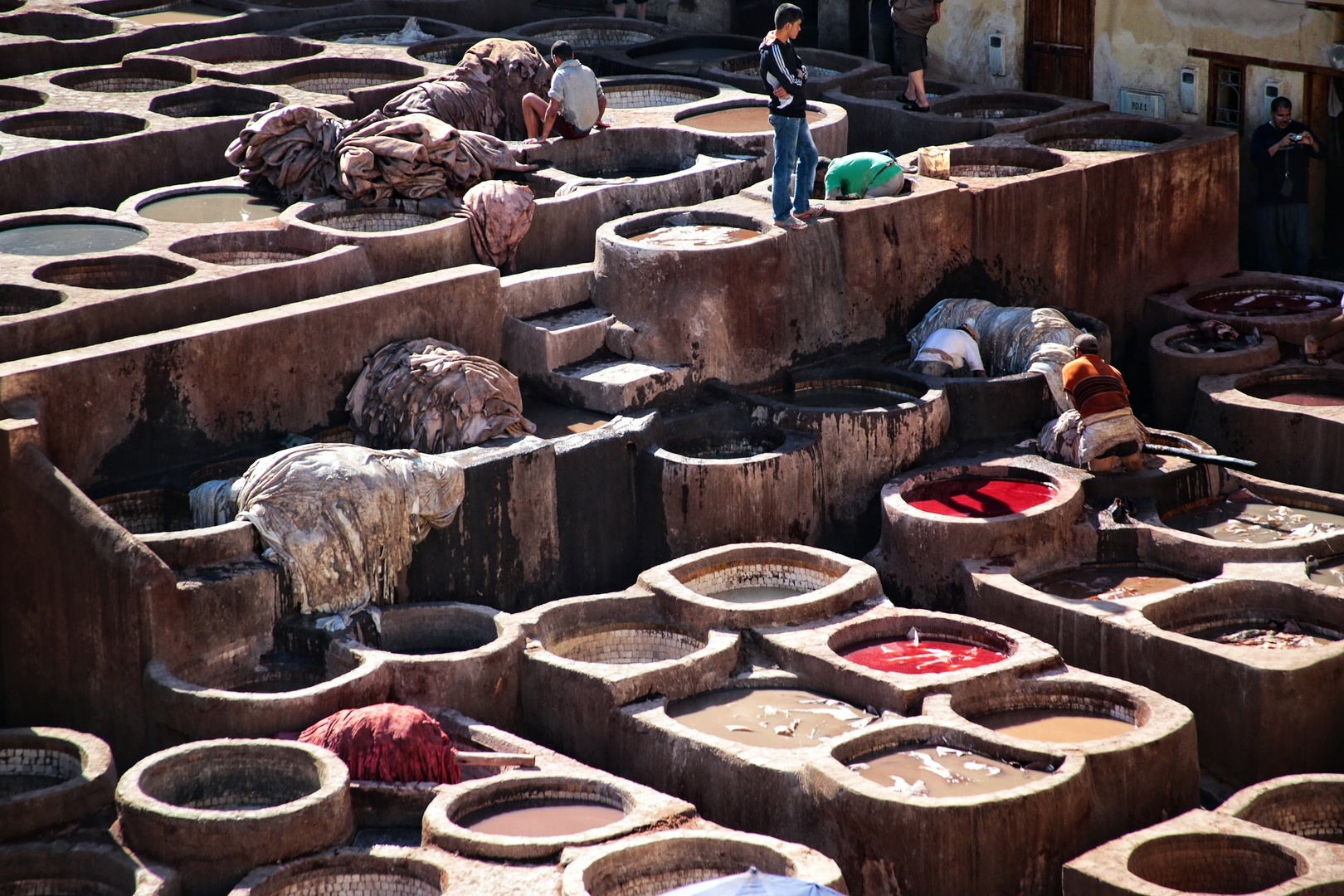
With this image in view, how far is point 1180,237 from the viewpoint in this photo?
60.5 feet

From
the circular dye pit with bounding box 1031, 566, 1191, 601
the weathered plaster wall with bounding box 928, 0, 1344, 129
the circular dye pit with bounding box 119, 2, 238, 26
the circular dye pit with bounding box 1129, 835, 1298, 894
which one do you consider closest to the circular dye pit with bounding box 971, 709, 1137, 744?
the circular dye pit with bounding box 1129, 835, 1298, 894

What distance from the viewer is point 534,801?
10289mm

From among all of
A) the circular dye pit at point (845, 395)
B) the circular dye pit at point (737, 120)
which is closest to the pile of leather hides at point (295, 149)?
the circular dye pit at point (737, 120)

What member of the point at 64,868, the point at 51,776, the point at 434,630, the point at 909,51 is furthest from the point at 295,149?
the point at 64,868

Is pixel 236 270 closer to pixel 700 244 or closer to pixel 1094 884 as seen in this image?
pixel 700 244

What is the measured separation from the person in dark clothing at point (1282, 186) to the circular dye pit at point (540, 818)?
38.2 feet

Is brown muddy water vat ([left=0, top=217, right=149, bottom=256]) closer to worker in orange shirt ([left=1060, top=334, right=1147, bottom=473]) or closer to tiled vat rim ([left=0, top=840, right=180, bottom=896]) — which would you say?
tiled vat rim ([left=0, top=840, right=180, bottom=896])

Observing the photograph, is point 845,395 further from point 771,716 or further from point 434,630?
point 434,630

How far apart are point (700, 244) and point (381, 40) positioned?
9399mm

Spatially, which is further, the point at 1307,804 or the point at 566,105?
the point at 566,105

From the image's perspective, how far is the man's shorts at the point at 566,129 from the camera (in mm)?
18062

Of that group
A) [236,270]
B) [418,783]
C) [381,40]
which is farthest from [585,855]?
[381,40]

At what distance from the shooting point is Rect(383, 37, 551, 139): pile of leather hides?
60.2 ft

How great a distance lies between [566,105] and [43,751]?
30.7ft
